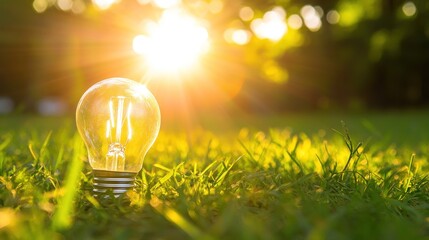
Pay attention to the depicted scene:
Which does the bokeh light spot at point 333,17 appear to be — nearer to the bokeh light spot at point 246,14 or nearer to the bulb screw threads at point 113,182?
the bokeh light spot at point 246,14

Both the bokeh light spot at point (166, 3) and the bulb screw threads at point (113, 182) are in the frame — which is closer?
the bulb screw threads at point (113, 182)

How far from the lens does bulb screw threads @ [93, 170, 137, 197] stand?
6.70 feet

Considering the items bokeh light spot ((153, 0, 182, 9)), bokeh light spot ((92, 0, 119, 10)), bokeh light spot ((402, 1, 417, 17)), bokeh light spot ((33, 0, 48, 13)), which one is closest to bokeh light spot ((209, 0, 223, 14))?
bokeh light spot ((153, 0, 182, 9))

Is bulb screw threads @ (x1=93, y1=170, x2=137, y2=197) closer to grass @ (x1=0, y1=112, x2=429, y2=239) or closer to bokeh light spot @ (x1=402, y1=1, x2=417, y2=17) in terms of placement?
grass @ (x1=0, y1=112, x2=429, y2=239)

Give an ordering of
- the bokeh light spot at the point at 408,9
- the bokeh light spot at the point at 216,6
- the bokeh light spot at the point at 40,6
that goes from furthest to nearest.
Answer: the bokeh light spot at the point at 408,9 < the bokeh light spot at the point at 40,6 < the bokeh light spot at the point at 216,6

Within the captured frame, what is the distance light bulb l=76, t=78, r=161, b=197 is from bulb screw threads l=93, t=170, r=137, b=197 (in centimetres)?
6

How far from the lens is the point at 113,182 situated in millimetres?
2053

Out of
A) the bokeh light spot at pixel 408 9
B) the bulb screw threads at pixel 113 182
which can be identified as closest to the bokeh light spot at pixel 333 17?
the bokeh light spot at pixel 408 9

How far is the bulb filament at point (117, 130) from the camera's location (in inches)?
87.4

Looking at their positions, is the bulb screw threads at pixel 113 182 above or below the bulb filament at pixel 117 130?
below

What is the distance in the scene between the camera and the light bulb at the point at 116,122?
2209mm

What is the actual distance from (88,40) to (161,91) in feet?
16.1

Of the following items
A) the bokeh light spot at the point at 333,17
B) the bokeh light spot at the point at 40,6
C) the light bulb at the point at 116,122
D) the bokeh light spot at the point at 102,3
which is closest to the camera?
the light bulb at the point at 116,122

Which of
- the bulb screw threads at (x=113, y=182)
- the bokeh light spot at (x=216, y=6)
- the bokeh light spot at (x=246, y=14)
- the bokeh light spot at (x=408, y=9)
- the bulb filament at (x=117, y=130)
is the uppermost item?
the bokeh light spot at (x=408, y=9)
